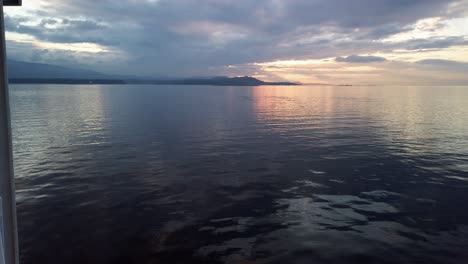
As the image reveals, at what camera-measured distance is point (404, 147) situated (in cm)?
4059

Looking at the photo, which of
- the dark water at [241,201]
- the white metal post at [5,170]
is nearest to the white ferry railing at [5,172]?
the white metal post at [5,170]

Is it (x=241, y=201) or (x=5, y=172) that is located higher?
(x=5, y=172)

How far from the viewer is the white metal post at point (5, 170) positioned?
4.84 m

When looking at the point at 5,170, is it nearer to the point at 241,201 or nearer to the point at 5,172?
the point at 5,172

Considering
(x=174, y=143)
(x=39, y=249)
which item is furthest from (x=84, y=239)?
(x=174, y=143)

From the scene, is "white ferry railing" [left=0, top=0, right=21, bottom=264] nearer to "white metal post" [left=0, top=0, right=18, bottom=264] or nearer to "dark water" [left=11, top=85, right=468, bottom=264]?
"white metal post" [left=0, top=0, right=18, bottom=264]

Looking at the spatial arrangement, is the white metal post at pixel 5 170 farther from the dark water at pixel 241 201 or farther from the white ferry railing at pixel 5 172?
the dark water at pixel 241 201

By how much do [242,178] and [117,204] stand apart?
34.6ft

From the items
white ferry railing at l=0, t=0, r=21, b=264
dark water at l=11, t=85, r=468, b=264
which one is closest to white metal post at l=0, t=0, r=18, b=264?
white ferry railing at l=0, t=0, r=21, b=264

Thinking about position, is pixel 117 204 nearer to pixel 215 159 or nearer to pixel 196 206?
pixel 196 206

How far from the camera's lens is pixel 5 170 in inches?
196

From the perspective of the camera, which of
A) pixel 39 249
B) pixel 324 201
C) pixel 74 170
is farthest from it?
pixel 74 170

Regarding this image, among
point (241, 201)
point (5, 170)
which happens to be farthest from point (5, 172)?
point (241, 201)

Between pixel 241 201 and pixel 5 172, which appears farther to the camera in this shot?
pixel 241 201
